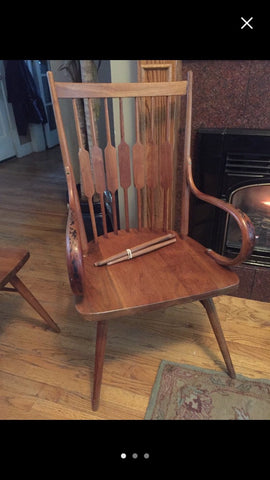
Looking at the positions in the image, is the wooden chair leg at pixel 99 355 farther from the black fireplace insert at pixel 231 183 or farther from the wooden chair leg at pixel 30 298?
the black fireplace insert at pixel 231 183

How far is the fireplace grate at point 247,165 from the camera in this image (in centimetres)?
117

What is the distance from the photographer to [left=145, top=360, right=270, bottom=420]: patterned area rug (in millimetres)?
973

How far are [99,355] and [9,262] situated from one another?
0.45 meters

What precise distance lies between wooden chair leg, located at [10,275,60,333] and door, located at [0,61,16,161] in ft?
9.61

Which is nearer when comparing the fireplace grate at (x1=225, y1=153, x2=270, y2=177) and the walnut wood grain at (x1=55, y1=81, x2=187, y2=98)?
the walnut wood grain at (x1=55, y1=81, x2=187, y2=98)

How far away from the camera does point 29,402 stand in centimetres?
103

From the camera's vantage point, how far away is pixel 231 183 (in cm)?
124

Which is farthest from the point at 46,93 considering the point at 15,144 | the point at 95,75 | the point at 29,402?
the point at 29,402

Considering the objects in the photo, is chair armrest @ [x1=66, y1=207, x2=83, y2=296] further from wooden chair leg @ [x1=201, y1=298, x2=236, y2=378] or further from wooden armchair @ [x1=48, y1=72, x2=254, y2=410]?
wooden chair leg @ [x1=201, y1=298, x2=236, y2=378]

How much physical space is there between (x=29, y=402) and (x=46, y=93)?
3920mm

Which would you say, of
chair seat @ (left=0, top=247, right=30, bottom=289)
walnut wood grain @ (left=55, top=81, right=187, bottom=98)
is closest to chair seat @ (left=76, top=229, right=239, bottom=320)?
chair seat @ (left=0, top=247, right=30, bottom=289)
